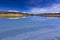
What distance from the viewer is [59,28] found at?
6164 mm

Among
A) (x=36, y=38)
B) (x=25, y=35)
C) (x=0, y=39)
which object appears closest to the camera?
(x=0, y=39)

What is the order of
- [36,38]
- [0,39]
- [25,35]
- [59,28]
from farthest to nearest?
[59,28], [25,35], [36,38], [0,39]

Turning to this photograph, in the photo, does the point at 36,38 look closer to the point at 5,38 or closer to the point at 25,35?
the point at 25,35

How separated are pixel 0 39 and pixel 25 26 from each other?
84.7 inches

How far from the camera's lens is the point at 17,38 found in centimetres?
454

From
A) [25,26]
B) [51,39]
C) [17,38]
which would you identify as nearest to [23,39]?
[17,38]

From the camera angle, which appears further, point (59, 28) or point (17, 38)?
point (59, 28)

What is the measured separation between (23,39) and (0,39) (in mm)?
762

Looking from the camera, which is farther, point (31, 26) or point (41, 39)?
point (31, 26)

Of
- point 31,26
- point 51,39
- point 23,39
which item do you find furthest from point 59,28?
point 23,39

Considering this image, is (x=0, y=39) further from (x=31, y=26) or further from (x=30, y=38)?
(x=31, y=26)

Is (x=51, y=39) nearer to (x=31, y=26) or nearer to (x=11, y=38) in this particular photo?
(x=11, y=38)

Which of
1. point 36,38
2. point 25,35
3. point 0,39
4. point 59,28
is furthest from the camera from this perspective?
point 59,28

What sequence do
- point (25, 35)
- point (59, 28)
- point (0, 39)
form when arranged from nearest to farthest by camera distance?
1. point (0, 39)
2. point (25, 35)
3. point (59, 28)
